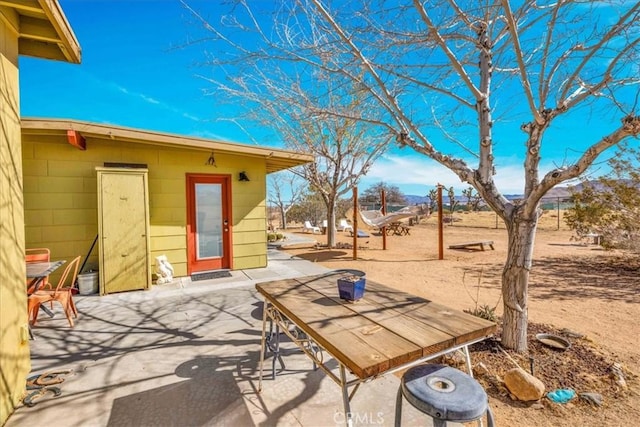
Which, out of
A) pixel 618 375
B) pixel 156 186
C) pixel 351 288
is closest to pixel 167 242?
pixel 156 186

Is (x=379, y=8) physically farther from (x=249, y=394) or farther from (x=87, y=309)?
(x=87, y=309)

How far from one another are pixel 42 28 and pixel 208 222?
3.64 meters

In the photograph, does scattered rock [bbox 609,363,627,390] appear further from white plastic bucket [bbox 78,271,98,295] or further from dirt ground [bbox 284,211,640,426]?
white plastic bucket [bbox 78,271,98,295]

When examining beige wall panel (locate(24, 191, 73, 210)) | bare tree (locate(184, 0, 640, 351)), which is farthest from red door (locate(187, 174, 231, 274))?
bare tree (locate(184, 0, 640, 351))

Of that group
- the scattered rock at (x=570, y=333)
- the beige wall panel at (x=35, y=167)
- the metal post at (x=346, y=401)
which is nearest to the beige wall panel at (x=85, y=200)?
the beige wall panel at (x=35, y=167)

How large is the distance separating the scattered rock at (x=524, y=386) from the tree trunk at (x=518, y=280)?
460mm

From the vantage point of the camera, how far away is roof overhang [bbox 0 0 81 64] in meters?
1.88

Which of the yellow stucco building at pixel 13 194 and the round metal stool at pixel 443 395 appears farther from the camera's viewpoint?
the yellow stucco building at pixel 13 194

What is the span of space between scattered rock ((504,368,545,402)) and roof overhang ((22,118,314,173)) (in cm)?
450

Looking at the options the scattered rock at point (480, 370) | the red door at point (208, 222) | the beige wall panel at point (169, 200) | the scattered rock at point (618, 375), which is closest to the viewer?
the scattered rock at point (618, 375)

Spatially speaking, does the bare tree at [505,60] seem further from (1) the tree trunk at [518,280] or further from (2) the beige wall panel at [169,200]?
(2) the beige wall panel at [169,200]

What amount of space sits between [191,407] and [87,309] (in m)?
2.77

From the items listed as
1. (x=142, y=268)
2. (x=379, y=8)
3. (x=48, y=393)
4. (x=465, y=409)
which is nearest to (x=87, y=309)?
(x=142, y=268)

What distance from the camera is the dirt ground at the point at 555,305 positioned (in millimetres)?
1874
